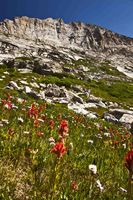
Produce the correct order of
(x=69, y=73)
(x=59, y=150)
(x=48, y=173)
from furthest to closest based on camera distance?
(x=69, y=73), (x=48, y=173), (x=59, y=150)

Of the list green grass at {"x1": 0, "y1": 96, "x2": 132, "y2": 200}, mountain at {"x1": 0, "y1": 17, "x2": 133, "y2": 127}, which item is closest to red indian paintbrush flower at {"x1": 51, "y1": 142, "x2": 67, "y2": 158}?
green grass at {"x1": 0, "y1": 96, "x2": 132, "y2": 200}

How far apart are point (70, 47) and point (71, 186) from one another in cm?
18919

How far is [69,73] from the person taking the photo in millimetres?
98062

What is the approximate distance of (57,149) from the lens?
19.8 feet

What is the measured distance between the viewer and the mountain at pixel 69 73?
153ft

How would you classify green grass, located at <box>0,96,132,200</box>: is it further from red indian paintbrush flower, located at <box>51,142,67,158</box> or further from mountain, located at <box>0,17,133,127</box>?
mountain, located at <box>0,17,133,127</box>

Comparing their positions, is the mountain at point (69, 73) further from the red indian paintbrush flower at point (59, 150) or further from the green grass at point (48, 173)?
the red indian paintbrush flower at point (59, 150)

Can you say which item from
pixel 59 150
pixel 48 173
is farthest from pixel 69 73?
pixel 59 150

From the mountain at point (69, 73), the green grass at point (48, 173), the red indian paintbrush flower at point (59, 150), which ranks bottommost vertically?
the mountain at point (69, 73)

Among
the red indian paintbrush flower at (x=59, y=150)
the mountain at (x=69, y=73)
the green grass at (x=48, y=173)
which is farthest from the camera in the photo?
the mountain at (x=69, y=73)

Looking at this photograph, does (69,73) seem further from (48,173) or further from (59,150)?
(59,150)

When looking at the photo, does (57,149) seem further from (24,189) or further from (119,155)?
(119,155)

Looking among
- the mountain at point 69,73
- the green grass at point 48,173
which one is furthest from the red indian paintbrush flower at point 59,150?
the mountain at point 69,73

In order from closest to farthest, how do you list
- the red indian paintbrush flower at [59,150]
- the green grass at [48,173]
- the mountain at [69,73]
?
1. the red indian paintbrush flower at [59,150]
2. the green grass at [48,173]
3. the mountain at [69,73]
